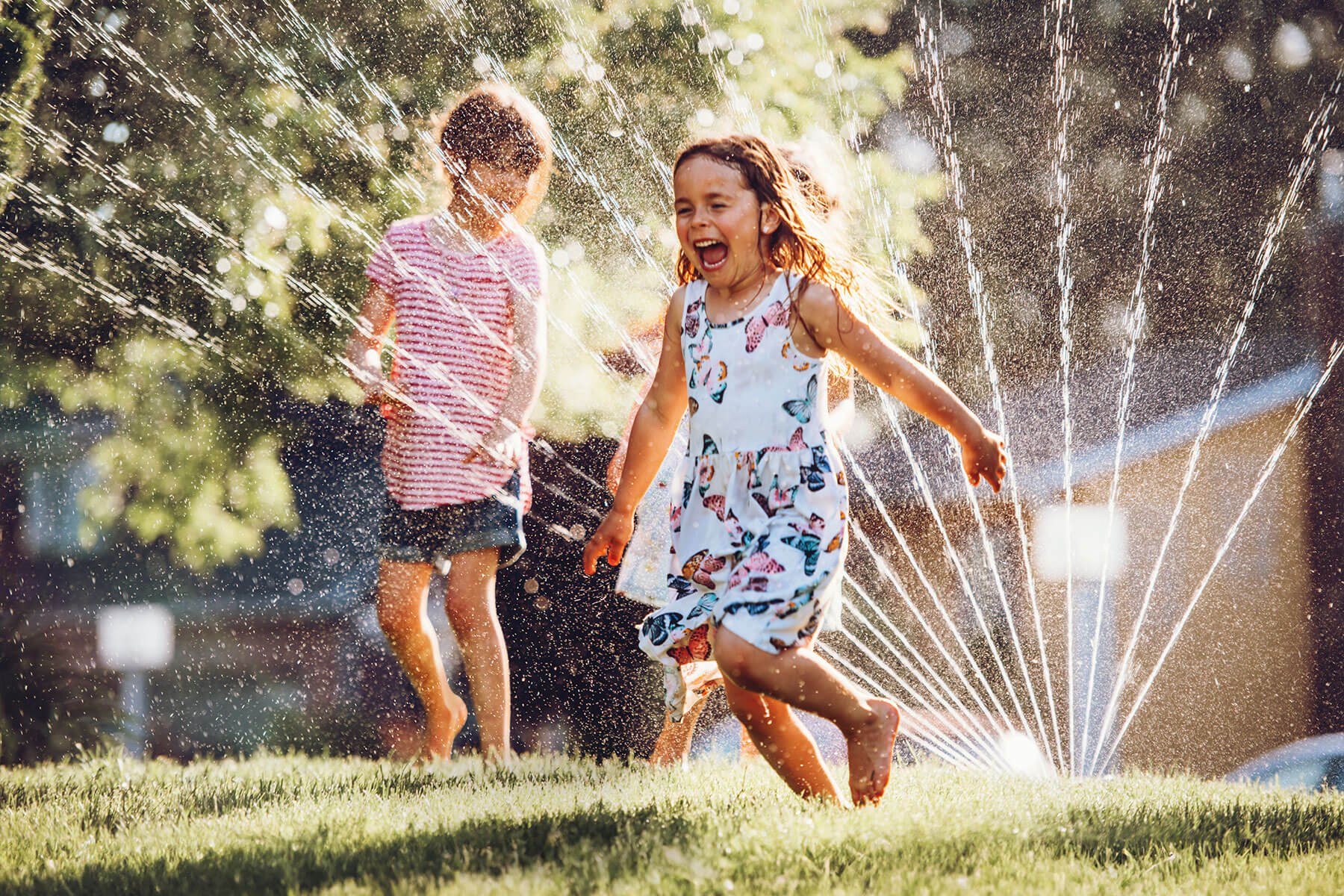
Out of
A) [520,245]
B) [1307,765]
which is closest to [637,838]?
[520,245]

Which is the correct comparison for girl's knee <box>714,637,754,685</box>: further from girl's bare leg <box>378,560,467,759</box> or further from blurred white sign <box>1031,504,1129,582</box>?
blurred white sign <box>1031,504,1129,582</box>

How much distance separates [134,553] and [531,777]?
42.5 ft

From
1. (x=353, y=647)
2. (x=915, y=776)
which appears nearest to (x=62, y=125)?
(x=915, y=776)

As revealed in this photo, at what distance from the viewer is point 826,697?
7.61 feet

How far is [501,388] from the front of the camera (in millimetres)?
3459

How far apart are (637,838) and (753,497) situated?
0.74 metres

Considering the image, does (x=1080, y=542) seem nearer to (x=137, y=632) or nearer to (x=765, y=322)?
(x=765, y=322)

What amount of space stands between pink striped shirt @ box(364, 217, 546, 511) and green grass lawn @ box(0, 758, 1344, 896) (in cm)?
84

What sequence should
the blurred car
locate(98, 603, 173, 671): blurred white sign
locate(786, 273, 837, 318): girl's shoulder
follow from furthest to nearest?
locate(98, 603, 173, 671): blurred white sign < the blurred car < locate(786, 273, 837, 318): girl's shoulder

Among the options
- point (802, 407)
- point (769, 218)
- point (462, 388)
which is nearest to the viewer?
point (802, 407)

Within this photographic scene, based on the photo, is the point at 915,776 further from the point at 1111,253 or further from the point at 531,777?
the point at 1111,253

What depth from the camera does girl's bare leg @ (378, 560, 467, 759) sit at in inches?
129

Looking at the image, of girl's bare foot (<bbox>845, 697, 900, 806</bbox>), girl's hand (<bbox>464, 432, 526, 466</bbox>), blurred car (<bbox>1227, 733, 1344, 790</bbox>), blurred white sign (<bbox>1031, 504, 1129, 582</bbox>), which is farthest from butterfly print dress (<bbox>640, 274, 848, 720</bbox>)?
blurred white sign (<bbox>1031, 504, 1129, 582</bbox>)

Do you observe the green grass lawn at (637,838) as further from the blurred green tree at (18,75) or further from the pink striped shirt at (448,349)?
the blurred green tree at (18,75)
